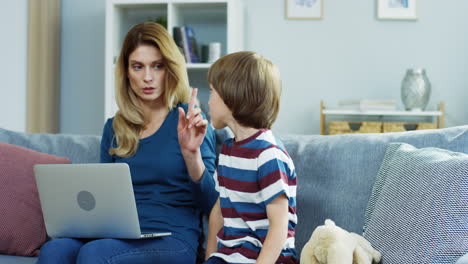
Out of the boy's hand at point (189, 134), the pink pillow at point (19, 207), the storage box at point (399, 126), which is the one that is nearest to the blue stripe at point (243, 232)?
the boy's hand at point (189, 134)

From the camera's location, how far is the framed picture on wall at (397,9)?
13.0ft

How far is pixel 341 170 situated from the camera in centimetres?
168

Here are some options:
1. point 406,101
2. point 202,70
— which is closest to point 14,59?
point 202,70

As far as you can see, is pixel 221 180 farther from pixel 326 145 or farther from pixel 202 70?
pixel 202 70

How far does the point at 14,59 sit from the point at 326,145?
2.73 m

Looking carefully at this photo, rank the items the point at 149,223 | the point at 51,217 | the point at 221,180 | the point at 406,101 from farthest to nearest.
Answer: the point at 406,101
the point at 149,223
the point at 51,217
the point at 221,180

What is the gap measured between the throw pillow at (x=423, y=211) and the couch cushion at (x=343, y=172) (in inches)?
5.4

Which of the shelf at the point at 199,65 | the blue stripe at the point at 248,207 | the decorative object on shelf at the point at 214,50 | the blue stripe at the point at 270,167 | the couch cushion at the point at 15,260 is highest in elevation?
the decorative object on shelf at the point at 214,50

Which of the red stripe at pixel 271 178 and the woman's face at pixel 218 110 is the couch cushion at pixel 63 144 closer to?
the woman's face at pixel 218 110

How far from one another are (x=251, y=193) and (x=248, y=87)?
0.26m

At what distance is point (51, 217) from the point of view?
156 cm

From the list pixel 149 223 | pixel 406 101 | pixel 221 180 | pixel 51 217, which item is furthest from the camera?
pixel 406 101

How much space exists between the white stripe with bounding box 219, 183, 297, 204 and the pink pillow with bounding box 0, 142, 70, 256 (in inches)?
27.6

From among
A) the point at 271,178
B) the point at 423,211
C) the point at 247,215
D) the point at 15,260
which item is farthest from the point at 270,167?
the point at 15,260
